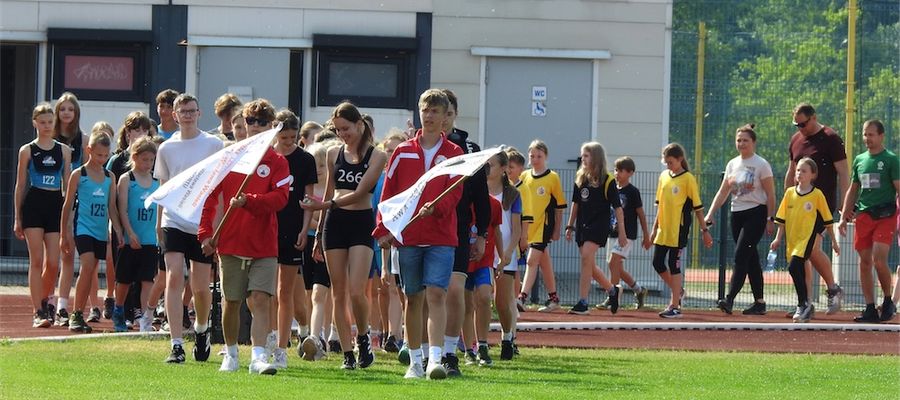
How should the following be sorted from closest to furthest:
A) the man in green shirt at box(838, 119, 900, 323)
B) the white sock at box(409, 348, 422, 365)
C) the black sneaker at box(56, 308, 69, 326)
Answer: the white sock at box(409, 348, 422, 365) → the black sneaker at box(56, 308, 69, 326) → the man in green shirt at box(838, 119, 900, 323)

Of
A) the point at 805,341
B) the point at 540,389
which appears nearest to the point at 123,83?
the point at 805,341

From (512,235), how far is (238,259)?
8.47 ft

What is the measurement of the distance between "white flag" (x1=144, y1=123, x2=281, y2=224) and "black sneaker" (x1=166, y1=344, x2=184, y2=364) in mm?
1041

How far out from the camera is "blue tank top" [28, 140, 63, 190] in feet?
48.7

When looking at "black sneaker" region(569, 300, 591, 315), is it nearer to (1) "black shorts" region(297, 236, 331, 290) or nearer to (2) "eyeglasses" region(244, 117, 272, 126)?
(1) "black shorts" region(297, 236, 331, 290)

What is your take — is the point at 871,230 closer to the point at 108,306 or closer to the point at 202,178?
the point at 108,306

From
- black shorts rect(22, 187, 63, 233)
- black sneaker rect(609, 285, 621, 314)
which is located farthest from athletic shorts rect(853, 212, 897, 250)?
black shorts rect(22, 187, 63, 233)

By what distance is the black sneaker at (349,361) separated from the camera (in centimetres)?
1149

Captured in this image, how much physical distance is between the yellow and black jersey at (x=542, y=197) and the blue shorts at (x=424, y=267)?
605 cm

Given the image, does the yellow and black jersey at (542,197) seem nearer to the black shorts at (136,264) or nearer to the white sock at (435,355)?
the black shorts at (136,264)

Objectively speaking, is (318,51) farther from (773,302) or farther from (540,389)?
(540,389)

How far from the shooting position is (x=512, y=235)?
41.9ft

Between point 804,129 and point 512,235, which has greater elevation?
point 804,129

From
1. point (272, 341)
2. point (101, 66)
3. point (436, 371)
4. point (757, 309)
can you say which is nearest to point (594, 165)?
point (757, 309)
